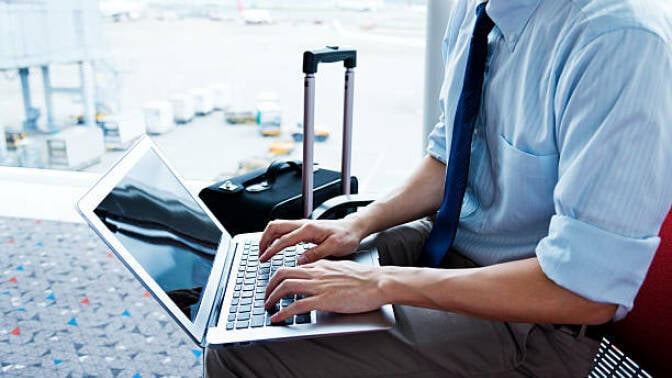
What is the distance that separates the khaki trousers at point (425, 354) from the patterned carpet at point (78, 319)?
81 cm

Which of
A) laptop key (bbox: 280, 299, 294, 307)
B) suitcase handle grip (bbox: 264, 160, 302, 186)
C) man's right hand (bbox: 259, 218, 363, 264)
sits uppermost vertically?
man's right hand (bbox: 259, 218, 363, 264)

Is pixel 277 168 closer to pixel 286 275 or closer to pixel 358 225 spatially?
pixel 358 225

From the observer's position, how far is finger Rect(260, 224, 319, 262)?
0.93 meters

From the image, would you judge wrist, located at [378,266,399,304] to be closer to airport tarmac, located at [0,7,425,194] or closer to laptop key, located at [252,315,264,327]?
laptop key, located at [252,315,264,327]

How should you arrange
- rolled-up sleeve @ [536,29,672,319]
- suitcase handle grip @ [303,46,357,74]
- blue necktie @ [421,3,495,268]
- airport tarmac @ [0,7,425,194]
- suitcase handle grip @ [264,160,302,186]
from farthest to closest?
airport tarmac @ [0,7,425,194] < suitcase handle grip @ [264,160,302,186] < suitcase handle grip @ [303,46,357,74] < blue necktie @ [421,3,495,268] < rolled-up sleeve @ [536,29,672,319]

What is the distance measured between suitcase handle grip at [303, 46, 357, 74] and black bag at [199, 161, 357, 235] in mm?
342

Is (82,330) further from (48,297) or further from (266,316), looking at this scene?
(266,316)

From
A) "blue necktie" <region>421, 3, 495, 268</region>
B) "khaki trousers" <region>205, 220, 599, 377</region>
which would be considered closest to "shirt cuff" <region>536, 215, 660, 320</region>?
"khaki trousers" <region>205, 220, 599, 377</region>

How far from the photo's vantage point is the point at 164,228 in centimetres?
96

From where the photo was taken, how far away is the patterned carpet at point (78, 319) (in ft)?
5.01

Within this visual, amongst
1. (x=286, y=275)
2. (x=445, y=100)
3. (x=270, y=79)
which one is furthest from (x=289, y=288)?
(x=270, y=79)

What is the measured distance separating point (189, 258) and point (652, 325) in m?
0.69

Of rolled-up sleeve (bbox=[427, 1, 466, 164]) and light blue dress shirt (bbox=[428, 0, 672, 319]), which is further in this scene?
rolled-up sleeve (bbox=[427, 1, 466, 164])

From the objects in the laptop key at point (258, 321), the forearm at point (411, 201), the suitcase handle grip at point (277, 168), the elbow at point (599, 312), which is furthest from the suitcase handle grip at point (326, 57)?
the elbow at point (599, 312)
